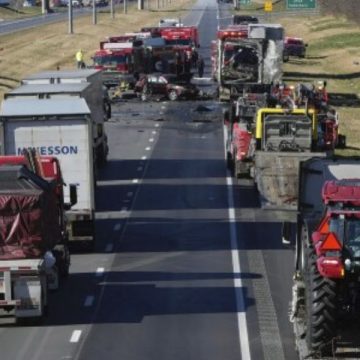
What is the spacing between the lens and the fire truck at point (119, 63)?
6400 centimetres

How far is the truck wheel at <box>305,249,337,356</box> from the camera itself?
53.5ft

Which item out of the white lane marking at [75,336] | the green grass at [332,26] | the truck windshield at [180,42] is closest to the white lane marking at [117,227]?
the white lane marking at [75,336]

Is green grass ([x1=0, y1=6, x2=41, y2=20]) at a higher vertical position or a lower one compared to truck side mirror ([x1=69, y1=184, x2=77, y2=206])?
lower

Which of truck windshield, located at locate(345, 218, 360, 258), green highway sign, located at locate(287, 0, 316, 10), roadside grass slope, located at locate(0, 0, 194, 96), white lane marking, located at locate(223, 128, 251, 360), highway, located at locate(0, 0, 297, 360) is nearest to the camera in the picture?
truck windshield, located at locate(345, 218, 360, 258)

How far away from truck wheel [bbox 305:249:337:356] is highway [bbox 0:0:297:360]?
6.52 feet

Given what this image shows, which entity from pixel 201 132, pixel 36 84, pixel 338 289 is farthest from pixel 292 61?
pixel 338 289

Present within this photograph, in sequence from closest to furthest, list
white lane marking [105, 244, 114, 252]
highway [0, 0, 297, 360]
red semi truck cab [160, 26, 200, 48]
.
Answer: highway [0, 0, 297, 360]
white lane marking [105, 244, 114, 252]
red semi truck cab [160, 26, 200, 48]

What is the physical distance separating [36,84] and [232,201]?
7437 mm

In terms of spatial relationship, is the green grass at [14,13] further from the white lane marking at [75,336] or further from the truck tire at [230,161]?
the white lane marking at [75,336]

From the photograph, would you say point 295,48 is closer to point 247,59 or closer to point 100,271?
point 247,59

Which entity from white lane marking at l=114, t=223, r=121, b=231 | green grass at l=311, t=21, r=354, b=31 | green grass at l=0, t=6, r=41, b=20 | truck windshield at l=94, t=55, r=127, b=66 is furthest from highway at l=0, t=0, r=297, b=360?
green grass at l=0, t=6, r=41, b=20

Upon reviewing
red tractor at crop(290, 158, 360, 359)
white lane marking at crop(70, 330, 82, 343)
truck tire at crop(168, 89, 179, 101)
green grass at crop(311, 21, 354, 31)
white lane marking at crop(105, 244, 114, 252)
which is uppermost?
red tractor at crop(290, 158, 360, 359)

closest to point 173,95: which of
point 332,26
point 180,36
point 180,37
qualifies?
point 180,37

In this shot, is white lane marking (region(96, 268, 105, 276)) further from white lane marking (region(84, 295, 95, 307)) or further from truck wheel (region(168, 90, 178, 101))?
truck wheel (region(168, 90, 178, 101))
